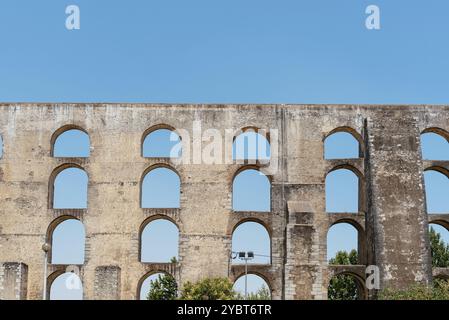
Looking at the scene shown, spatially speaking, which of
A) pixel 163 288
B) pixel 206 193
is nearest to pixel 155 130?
pixel 206 193

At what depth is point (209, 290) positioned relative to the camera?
80.2 feet

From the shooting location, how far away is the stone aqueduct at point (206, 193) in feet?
87.5

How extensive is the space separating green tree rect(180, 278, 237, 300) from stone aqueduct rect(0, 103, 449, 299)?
2.27 m

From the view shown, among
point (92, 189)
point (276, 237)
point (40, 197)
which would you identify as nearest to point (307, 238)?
point (276, 237)

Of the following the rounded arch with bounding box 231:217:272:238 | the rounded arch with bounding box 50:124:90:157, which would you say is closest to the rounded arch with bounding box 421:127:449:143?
the rounded arch with bounding box 231:217:272:238

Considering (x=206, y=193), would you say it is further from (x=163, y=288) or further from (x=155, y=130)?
(x=163, y=288)

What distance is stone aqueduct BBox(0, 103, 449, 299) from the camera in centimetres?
2667

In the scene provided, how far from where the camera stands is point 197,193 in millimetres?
28188

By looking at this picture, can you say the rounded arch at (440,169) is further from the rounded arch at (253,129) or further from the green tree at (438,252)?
the green tree at (438,252)

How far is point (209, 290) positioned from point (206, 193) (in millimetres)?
4993

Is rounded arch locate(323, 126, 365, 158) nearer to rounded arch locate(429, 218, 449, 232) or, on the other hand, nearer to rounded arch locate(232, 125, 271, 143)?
rounded arch locate(232, 125, 271, 143)

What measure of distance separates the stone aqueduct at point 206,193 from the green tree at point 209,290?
2265mm
